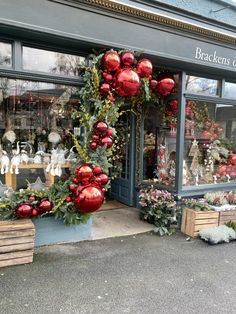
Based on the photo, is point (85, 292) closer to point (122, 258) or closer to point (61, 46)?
point (122, 258)

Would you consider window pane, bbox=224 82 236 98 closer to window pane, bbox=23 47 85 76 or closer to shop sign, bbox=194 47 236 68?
shop sign, bbox=194 47 236 68

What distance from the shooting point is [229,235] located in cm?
455

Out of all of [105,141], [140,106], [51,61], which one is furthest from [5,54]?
[140,106]

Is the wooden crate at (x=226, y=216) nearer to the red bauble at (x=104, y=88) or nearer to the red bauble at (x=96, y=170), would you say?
the red bauble at (x=96, y=170)

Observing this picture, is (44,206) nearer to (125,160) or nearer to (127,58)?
(127,58)

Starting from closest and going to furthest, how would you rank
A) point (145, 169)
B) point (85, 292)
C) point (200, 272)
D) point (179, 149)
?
point (85, 292), point (200, 272), point (179, 149), point (145, 169)

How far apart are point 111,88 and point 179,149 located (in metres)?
1.85

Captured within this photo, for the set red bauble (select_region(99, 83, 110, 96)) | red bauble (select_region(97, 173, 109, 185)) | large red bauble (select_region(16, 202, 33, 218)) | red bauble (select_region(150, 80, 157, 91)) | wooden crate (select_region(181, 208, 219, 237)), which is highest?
red bauble (select_region(150, 80, 157, 91))

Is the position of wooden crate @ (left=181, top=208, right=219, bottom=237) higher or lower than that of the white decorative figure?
lower

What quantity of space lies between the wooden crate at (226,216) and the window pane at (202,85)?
219 centimetres

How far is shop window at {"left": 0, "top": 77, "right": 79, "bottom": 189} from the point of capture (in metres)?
4.15

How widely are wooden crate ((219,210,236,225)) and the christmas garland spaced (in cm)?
219

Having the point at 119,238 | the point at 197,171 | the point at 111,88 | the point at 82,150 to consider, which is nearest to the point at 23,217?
the point at 82,150

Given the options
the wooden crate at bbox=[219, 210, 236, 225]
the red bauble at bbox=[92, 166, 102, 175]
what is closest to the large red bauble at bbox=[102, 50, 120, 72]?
the red bauble at bbox=[92, 166, 102, 175]
